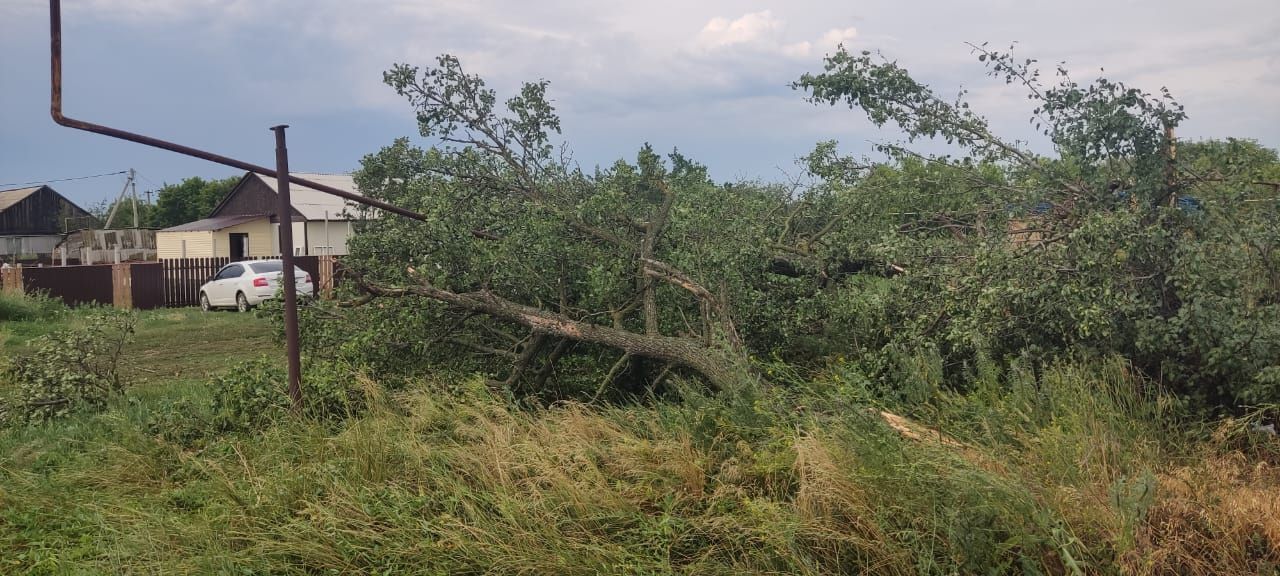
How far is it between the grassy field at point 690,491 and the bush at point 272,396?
0.25m

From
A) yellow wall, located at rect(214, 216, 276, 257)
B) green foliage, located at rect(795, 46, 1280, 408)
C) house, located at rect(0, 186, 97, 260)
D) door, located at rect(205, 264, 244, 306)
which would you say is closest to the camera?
green foliage, located at rect(795, 46, 1280, 408)

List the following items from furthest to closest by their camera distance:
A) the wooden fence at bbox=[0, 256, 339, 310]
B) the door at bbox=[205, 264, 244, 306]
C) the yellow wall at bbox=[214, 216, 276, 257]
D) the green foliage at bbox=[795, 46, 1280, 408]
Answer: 1. the yellow wall at bbox=[214, 216, 276, 257]
2. the wooden fence at bbox=[0, 256, 339, 310]
3. the door at bbox=[205, 264, 244, 306]
4. the green foliage at bbox=[795, 46, 1280, 408]

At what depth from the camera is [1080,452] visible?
3.98m

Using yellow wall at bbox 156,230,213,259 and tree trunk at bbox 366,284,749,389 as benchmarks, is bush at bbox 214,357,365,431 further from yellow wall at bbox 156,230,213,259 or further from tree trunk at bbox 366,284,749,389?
yellow wall at bbox 156,230,213,259

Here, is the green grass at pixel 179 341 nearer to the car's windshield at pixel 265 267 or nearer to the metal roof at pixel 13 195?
the car's windshield at pixel 265 267

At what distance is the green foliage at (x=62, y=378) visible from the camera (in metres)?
7.16

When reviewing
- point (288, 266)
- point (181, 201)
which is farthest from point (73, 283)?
point (181, 201)

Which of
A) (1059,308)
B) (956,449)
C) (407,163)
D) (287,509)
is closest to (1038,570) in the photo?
Result: (956,449)

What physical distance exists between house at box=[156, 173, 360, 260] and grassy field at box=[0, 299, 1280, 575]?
24.4m

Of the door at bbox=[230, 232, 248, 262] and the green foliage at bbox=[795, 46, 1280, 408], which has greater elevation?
the door at bbox=[230, 232, 248, 262]

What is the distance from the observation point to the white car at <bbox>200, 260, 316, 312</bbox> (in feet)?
59.1

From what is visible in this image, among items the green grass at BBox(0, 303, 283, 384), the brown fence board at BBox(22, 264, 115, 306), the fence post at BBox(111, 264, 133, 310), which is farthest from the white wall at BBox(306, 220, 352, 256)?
the green grass at BBox(0, 303, 283, 384)

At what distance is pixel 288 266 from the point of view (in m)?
5.93

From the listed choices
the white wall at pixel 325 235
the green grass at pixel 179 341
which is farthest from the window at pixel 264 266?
the white wall at pixel 325 235
